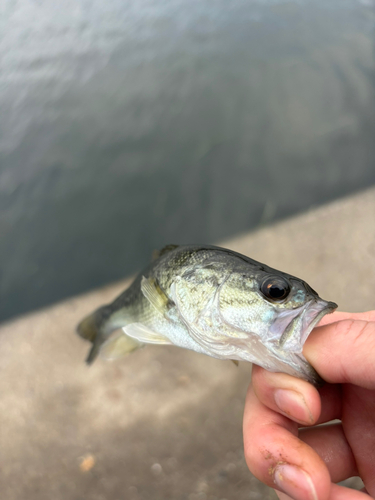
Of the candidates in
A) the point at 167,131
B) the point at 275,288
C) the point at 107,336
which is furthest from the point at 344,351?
the point at 167,131

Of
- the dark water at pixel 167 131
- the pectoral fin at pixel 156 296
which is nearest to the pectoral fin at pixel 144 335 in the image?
the pectoral fin at pixel 156 296

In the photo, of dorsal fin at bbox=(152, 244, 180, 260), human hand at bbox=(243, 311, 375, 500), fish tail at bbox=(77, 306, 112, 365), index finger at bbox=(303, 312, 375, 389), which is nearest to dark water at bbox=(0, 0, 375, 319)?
fish tail at bbox=(77, 306, 112, 365)

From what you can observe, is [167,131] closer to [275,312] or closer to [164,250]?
[164,250]

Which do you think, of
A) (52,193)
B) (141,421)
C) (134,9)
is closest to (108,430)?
(141,421)

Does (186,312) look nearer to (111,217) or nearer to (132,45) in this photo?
(111,217)

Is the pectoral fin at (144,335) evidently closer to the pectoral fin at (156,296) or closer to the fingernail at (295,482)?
the pectoral fin at (156,296)

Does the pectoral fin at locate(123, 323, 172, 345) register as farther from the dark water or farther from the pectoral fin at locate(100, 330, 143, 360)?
the dark water
